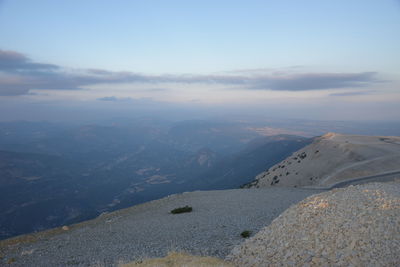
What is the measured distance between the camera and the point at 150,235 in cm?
2270

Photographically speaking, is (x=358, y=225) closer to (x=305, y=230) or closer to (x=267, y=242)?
(x=305, y=230)

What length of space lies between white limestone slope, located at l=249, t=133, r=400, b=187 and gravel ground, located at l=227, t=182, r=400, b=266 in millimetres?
29347

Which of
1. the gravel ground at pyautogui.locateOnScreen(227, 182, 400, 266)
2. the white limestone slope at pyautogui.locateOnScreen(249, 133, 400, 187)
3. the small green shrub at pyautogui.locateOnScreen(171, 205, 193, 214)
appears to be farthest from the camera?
the white limestone slope at pyautogui.locateOnScreen(249, 133, 400, 187)

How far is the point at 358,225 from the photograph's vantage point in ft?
43.3

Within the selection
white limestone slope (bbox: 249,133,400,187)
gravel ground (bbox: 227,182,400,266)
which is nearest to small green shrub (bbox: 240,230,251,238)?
gravel ground (bbox: 227,182,400,266)

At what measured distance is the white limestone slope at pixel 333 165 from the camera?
44.6 meters

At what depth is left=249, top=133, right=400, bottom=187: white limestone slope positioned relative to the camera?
146 feet

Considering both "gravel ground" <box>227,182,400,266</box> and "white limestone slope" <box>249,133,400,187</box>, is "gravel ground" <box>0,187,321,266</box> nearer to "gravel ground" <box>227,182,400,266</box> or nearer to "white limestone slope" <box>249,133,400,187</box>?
"gravel ground" <box>227,182,400,266</box>

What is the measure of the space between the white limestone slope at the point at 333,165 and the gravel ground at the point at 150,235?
1460 cm

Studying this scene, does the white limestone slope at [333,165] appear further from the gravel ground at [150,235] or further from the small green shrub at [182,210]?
the small green shrub at [182,210]

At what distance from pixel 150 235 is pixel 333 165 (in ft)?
134

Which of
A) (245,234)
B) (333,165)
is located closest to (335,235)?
(245,234)

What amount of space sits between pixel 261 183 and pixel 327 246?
149 feet

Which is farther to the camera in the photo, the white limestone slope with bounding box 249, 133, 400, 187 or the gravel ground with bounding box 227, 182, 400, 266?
the white limestone slope with bounding box 249, 133, 400, 187
